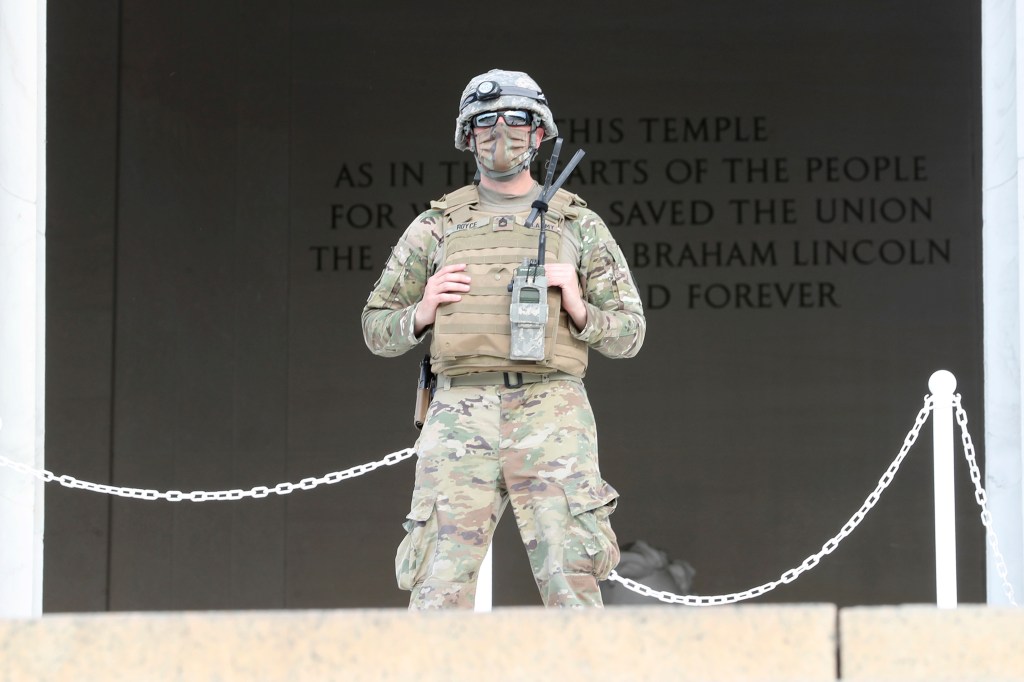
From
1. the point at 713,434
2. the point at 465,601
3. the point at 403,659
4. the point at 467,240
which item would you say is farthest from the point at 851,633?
the point at 713,434

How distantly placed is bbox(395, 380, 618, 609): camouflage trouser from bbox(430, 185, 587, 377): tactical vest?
0.07 metres

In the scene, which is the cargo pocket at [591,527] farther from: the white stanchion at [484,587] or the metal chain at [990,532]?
the metal chain at [990,532]

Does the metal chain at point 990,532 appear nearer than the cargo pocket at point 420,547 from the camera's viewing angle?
No

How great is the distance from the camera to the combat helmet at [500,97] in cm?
352

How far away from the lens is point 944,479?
4629mm

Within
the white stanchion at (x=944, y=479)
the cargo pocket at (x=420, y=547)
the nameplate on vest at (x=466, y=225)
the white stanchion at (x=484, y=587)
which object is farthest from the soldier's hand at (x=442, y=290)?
the white stanchion at (x=944, y=479)

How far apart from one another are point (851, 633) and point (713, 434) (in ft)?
22.7

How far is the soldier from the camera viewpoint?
345 cm

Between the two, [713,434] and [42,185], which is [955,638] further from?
[713,434]

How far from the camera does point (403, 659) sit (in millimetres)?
2371

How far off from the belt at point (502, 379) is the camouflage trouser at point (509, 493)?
0.01 meters

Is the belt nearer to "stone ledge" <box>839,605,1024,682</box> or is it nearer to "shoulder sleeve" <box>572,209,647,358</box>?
"shoulder sleeve" <box>572,209,647,358</box>

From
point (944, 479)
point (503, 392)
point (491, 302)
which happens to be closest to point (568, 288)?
point (491, 302)

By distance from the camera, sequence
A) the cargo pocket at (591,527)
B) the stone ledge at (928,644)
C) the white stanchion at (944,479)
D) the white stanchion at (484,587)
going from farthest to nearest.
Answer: the white stanchion at (944,479) → the white stanchion at (484,587) → the cargo pocket at (591,527) → the stone ledge at (928,644)
